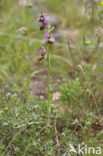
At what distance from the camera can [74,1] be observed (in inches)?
207

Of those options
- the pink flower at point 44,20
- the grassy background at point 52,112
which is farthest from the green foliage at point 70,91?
the pink flower at point 44,20

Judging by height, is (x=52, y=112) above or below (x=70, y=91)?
below

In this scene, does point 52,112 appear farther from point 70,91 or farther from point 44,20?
point 44,20

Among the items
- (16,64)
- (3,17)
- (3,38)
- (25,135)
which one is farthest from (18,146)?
(3,17)

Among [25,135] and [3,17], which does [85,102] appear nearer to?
[25,135]

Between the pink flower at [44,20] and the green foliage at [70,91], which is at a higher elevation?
the pink flower at [44,20]

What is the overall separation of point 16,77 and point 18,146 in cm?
129

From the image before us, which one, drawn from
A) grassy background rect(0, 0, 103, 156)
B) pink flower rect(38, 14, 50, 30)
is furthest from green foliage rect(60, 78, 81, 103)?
pink flower rect(38, 14, 50, 30)

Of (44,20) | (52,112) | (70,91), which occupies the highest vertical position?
(44,20)

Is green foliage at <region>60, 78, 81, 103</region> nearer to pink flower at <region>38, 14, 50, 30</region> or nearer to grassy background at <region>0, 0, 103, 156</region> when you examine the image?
grassy background at <region>0, 0, 103, 156</region>

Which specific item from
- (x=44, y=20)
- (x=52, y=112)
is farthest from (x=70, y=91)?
(x=44, y=20)

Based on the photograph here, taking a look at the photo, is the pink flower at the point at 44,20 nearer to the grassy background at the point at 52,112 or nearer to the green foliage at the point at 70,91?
the grassy background at the point at 52,112

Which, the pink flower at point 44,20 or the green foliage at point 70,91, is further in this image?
the green foliage at point 70,91

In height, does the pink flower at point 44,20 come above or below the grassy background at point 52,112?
above
